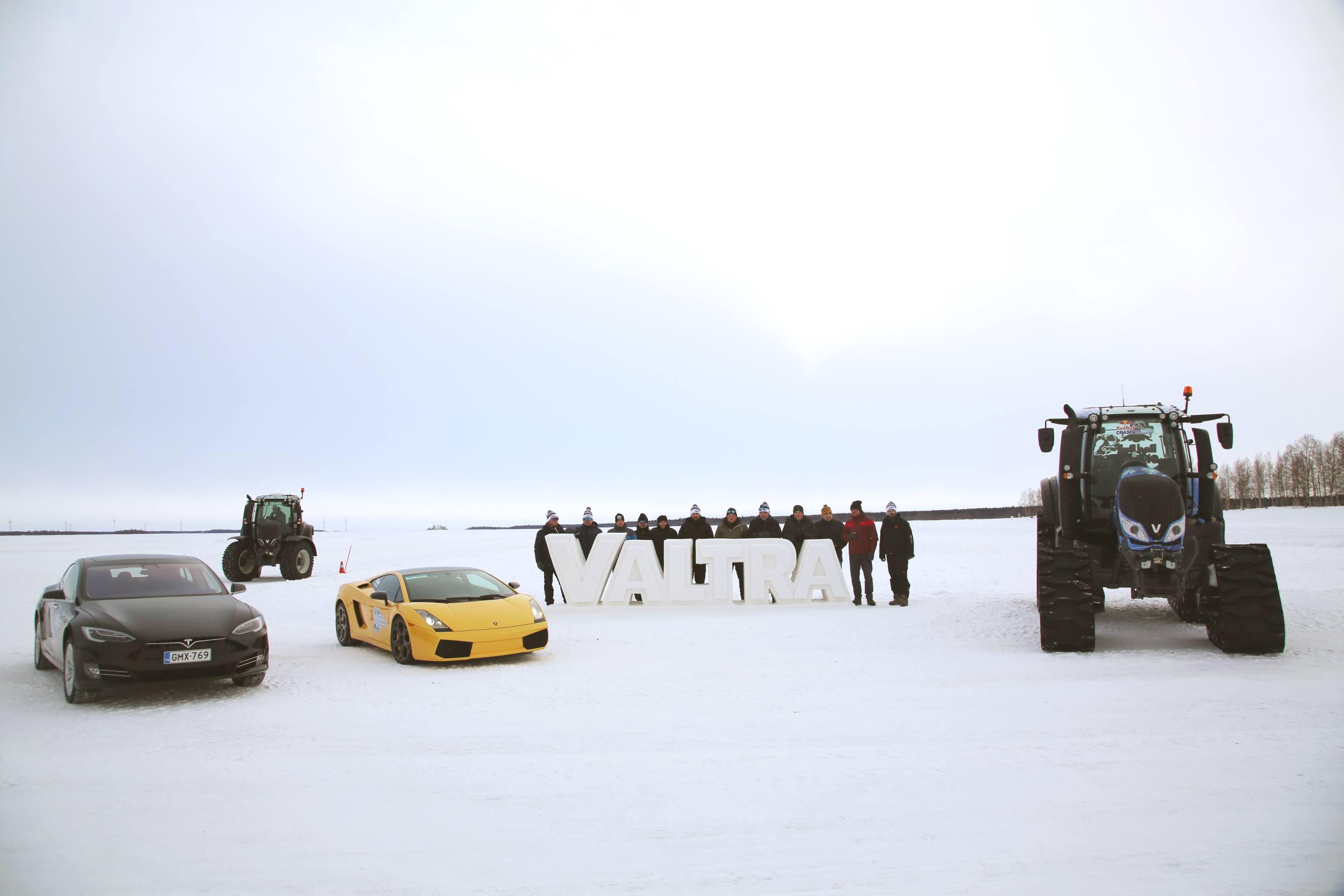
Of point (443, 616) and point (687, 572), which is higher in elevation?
point (443, 616)

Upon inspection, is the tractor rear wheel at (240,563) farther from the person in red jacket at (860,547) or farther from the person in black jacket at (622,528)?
the person in red jacket at (860,547)

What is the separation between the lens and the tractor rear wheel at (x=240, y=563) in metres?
25.3

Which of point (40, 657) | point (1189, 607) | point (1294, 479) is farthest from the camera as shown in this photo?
point (1294, 479)

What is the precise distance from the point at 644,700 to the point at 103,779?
14.7ft

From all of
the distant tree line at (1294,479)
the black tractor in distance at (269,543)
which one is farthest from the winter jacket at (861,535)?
the distant tree line at (1294,479)

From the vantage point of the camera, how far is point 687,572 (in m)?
17.5

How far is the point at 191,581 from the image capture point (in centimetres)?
991

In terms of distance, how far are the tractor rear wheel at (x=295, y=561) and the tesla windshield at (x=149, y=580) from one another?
16410 mm

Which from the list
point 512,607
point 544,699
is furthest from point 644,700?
point 512,607

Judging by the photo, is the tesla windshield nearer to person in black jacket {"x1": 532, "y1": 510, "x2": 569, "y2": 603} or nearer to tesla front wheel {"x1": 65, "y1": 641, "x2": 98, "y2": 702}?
tesla front wheel {"x1": 65, "y1": 641, "x2": 98, "y2": 702}

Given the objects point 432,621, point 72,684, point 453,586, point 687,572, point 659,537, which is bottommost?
point 72,684

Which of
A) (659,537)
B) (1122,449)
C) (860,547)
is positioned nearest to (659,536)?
(659,537)

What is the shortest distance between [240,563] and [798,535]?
1734cm

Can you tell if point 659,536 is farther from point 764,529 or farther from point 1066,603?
point 1066,603
